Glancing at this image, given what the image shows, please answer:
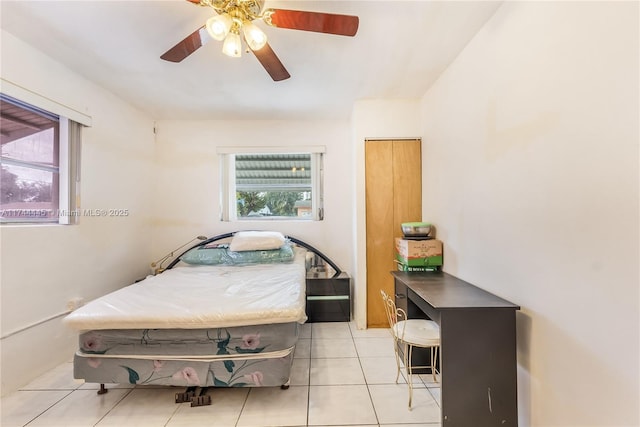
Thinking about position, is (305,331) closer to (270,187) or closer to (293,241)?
(293,241)

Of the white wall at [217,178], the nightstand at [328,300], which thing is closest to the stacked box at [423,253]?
the nightstand at [328,300]

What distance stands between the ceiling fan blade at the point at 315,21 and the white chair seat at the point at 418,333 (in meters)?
1.81

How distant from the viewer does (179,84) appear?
2553mm

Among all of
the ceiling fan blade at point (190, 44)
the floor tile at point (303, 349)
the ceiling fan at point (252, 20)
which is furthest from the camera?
the floor tile at point (303, 349)

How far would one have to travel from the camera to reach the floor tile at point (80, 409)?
5.13 feet

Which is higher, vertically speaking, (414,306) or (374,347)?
(414,306)

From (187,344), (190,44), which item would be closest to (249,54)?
Answer: (190,44)

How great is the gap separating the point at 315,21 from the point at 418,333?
1.97 metres

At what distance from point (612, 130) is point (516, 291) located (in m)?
0.88

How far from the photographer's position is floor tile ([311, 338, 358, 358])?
7.64 feet

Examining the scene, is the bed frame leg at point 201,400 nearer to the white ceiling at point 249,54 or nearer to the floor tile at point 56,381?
the floor tile at point 56,381

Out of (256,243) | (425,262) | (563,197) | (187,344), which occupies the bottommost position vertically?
(187,344)

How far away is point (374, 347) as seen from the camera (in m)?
2.46

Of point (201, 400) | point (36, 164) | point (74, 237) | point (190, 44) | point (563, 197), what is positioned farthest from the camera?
point (74, 237)
